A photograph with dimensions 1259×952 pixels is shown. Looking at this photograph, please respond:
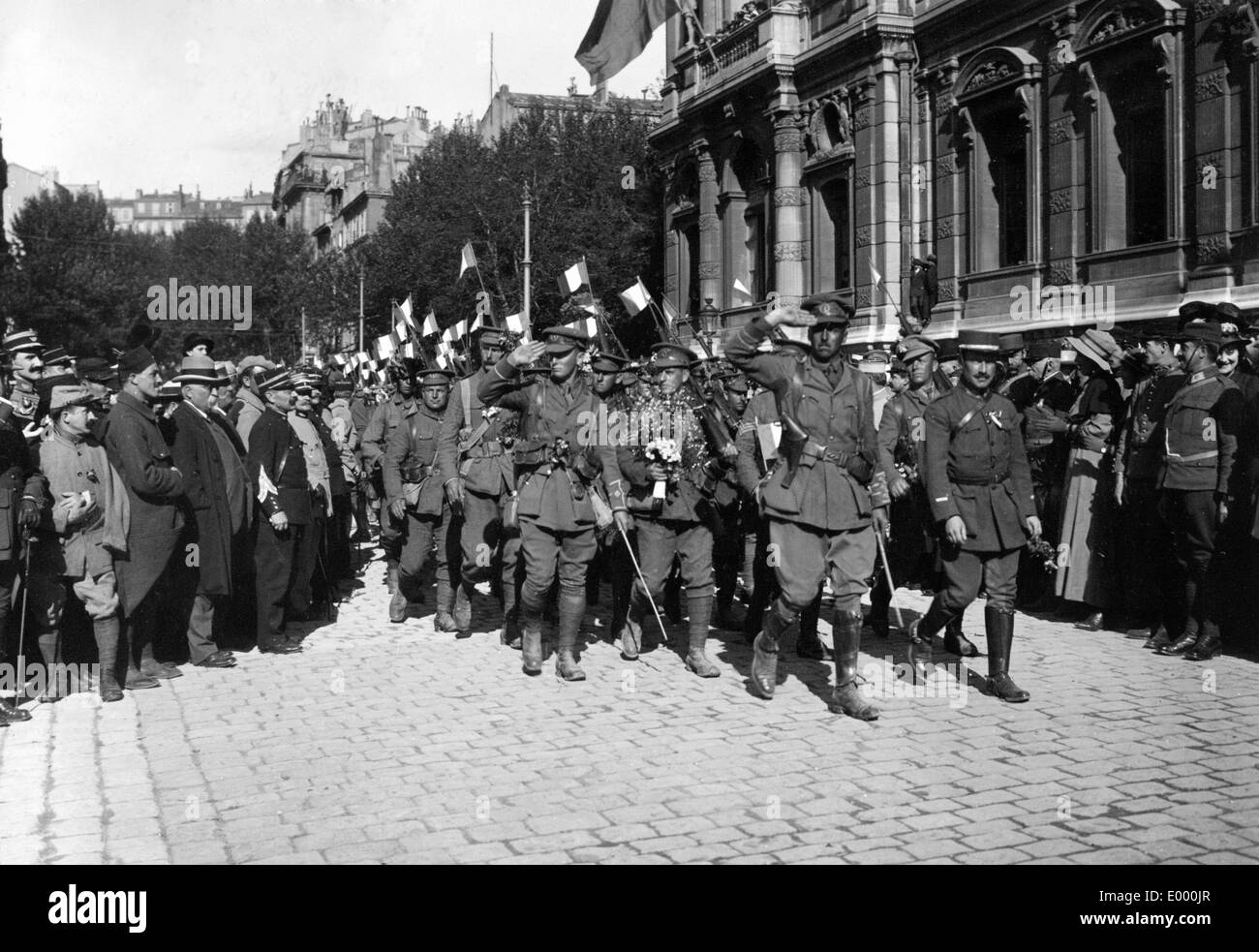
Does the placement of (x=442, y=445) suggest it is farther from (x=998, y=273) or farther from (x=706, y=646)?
(x=998, y=273)

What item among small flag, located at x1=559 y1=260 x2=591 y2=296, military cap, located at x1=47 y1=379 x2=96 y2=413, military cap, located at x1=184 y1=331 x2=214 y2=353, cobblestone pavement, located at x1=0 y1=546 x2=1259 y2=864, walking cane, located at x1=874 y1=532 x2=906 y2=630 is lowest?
cobblestone pavement, located at x1=0 y1=546 x2=1259 y2=864

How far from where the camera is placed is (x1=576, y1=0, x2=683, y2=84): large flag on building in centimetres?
1797

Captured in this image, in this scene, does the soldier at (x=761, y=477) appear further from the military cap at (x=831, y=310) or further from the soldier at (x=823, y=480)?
the military cap at (x=831, y=310)

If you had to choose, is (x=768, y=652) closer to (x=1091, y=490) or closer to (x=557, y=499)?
(x=557, y=499)

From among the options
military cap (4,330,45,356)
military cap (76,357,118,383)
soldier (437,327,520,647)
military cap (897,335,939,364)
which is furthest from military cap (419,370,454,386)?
military cap (897,335,939,364)

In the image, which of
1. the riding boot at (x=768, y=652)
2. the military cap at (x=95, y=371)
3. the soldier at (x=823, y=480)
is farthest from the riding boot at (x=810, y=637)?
the military cap at (x=95, y=371)

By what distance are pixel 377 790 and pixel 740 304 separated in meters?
22.7

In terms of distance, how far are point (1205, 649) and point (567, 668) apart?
4337 millimetres

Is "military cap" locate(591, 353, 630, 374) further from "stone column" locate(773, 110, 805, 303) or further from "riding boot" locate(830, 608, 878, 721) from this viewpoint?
"stone column" locate(773, 110, 805, 303)

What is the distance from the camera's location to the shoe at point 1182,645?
343 inches

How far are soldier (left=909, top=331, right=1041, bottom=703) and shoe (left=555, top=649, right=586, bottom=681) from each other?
2393 mm

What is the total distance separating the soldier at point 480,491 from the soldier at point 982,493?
138 inches
